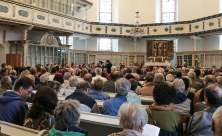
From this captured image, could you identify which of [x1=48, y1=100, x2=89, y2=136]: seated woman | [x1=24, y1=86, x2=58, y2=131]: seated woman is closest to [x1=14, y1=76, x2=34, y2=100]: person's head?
[x1=24, y1=86, x2=58, y2=131]: seated woman

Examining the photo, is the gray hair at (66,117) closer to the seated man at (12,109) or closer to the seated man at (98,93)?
the seated man at (12,109)

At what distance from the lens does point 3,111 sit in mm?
2652

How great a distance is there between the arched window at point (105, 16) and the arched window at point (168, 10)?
586 cm

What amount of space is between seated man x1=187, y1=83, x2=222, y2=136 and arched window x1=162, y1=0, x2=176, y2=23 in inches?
793

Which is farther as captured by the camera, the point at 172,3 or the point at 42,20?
the point at 172,3

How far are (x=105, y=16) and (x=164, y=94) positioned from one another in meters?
19.9

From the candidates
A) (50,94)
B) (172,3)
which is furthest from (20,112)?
(172,3)

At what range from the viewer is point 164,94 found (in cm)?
257

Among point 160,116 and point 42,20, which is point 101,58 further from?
point 160,116

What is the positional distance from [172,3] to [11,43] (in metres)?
16.4

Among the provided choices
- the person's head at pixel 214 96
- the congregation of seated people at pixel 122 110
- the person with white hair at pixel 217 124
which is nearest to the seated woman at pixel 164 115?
the congregation of seated people at pixel 122 110

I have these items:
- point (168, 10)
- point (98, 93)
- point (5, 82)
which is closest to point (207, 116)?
point (98, 93)

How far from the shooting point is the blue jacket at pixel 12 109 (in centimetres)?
265

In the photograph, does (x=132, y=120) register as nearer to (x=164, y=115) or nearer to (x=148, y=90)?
(x=164, y=115)
